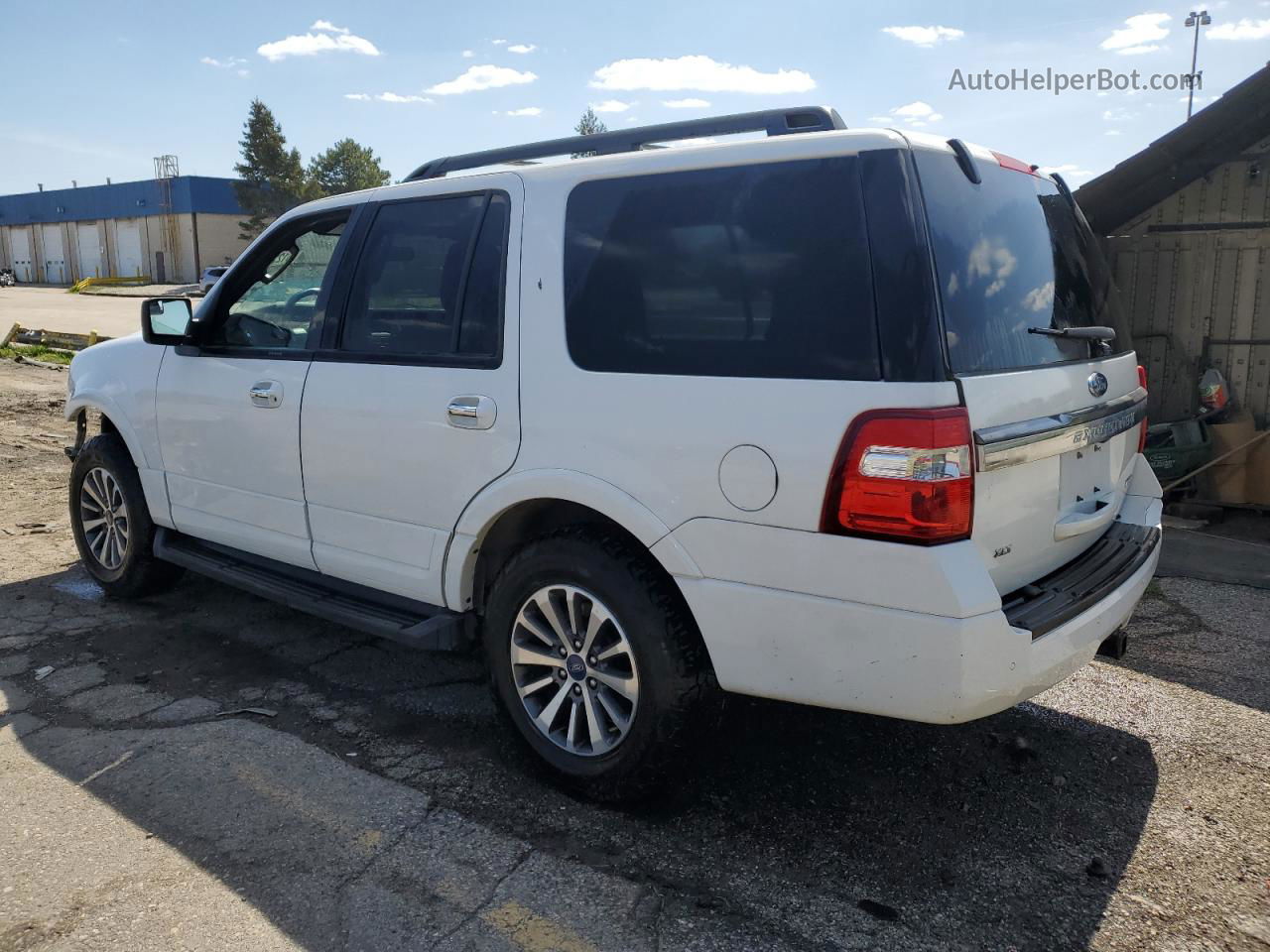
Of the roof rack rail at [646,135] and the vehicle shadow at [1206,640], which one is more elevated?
the roof rack rail at [646,135]

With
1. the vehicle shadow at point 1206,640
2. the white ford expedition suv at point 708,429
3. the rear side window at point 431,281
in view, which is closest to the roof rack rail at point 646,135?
the white ford expedition suv at point 708,429

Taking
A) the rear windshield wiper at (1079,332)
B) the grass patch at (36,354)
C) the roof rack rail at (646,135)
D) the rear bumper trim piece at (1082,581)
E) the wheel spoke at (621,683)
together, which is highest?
the roof rack rail at (646,135)

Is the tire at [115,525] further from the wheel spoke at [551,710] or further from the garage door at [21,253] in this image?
the garage door at [21,253]

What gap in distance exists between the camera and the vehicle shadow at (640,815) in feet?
8.87

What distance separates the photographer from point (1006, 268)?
2.94 metres

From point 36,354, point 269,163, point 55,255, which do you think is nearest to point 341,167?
point 269,163

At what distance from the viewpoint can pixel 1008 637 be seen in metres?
2.59

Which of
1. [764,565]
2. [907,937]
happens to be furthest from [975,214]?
[907,937]

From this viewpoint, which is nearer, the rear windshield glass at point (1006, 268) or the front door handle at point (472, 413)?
the rear windshield glass at point (1006, 268)

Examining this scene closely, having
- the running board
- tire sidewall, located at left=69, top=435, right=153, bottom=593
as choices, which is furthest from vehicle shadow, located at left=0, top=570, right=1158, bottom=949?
tire sidewall, located at left=69, top=435, right=153, bottom=593

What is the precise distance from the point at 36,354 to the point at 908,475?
691 inches

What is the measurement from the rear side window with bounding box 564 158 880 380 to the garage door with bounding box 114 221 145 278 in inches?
2930

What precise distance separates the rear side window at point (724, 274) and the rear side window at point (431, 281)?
1.18 feet

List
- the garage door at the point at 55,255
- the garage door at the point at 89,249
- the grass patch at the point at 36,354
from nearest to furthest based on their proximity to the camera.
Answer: the grass patch at the point at 36,354 < the garage door at the point at 89,249 < the garage door at the point at 55,255
